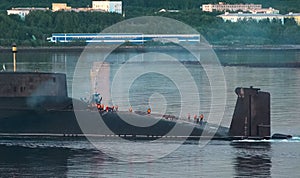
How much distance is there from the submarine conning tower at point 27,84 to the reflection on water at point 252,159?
7345 millimetres

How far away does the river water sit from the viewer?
39.1 m

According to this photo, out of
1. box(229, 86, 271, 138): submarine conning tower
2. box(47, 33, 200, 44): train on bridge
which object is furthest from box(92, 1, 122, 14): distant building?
box(229, 86, 271, 138): submarine conning tower

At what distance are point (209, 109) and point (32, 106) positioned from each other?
38.4 ft

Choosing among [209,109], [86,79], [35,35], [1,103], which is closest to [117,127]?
[1,103]

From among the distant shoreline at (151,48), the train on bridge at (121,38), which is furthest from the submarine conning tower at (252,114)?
the train on bridge at (121,38)

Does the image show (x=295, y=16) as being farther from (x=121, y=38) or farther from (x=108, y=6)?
(x=121, y=38)

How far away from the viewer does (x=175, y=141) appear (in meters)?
44.3

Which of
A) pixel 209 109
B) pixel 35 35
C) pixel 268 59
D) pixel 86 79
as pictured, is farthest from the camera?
pixel 35 35

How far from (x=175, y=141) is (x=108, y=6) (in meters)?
127

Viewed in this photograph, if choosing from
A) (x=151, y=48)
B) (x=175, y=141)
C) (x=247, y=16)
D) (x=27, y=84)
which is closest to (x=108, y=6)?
(x=247, y=16)

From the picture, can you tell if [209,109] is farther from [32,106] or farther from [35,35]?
[35,35]

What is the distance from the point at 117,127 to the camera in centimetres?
4556

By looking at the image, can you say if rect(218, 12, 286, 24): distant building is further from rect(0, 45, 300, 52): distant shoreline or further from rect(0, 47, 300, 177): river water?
rect(0, 47, 300, 177): river water

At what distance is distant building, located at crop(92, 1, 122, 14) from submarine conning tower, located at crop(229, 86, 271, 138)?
123 meters
